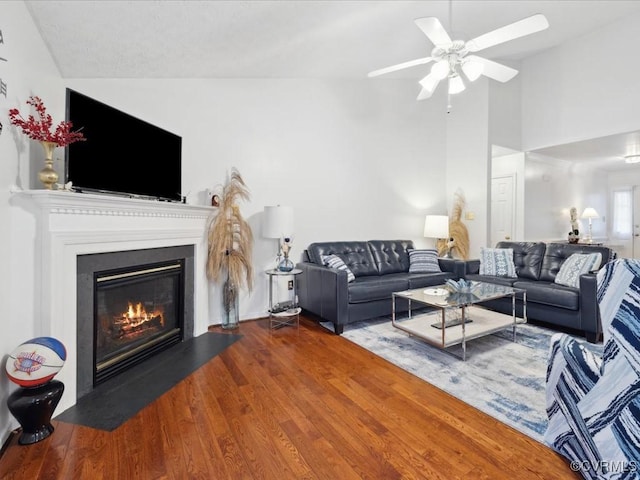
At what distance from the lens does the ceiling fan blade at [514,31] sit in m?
2.07

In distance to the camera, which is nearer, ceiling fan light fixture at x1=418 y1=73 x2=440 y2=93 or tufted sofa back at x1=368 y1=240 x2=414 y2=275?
ceiling fan light fixture at x1=418 y1=73 x2=440 y2=93

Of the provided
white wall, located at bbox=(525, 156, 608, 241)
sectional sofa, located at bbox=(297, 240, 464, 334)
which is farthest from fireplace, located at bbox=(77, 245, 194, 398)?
white wall, located at bbox=(525, 156, 608, 241)

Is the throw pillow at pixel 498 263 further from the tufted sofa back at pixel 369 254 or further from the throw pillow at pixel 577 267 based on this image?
the tufted sofa back at pixel 369 254

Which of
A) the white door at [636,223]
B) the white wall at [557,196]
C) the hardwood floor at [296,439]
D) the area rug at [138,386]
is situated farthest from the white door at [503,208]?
the area rug at [138,386]

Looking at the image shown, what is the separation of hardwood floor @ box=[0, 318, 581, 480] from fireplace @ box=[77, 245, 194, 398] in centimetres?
55

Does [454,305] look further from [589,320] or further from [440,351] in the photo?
[589,320]

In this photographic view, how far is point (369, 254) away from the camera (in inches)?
176

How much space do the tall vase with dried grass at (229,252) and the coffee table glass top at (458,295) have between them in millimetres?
1769

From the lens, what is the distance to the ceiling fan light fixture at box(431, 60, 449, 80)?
2.63 metres

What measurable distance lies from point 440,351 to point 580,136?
4.22m

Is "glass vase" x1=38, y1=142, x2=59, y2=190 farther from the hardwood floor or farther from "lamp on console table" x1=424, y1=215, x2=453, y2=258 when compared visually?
"lamp on console table" x1=424, y1=215, x2=453, y2=258

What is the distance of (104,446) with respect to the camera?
5.44ft

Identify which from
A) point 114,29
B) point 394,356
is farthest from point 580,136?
point 114,29

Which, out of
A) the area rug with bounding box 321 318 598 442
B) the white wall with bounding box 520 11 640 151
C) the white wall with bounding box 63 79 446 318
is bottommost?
the area rug with bounding box 321 318 598 442
